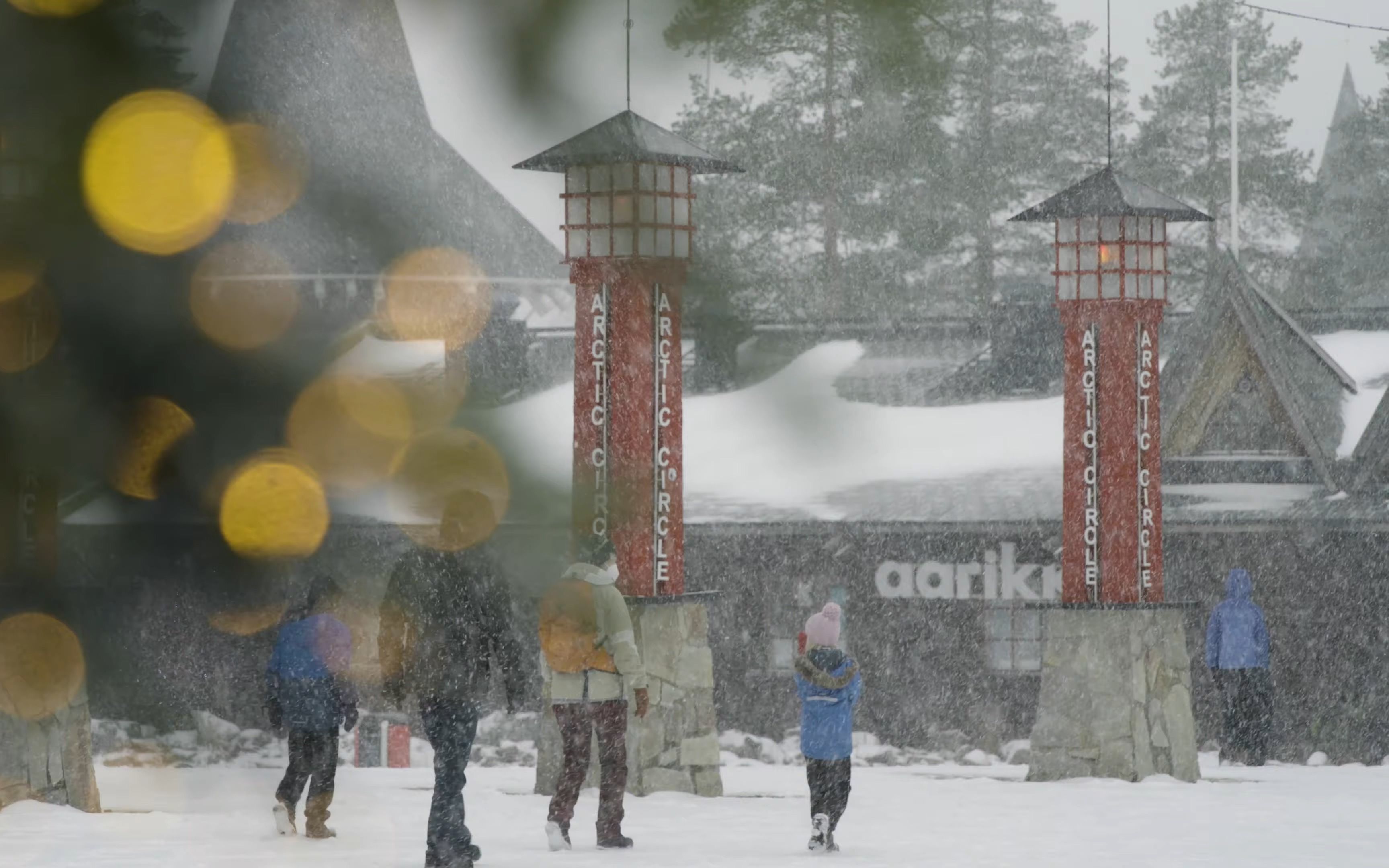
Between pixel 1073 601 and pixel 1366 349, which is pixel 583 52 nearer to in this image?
pixel 1073 601

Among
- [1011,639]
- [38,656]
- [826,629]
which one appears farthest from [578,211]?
[38,656]

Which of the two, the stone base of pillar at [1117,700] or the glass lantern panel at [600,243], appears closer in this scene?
the glass lantern panel at [600,243]

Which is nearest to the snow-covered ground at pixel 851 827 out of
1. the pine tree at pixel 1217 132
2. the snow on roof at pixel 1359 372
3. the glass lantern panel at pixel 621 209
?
the glass lantern panel at pixel 621 209

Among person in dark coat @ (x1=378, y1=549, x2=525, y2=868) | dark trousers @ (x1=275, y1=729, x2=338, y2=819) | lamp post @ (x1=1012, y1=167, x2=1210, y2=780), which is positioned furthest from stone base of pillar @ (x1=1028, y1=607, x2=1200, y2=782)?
person in dark coat @ (x1=378, y1=549, x2=525, y2=868)

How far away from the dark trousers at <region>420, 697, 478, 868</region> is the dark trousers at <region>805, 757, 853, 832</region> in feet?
8.27

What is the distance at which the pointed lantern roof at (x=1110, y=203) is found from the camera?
15523 mm

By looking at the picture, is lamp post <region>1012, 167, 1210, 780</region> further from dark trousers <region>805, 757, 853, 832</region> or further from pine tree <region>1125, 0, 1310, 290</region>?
pine tree <region>1125, 0, 1310, 290</region>

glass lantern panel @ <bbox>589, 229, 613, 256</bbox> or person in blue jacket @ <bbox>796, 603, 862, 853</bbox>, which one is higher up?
glass lantern panel @ <bbox>589, 229, 613, 256</bbox>

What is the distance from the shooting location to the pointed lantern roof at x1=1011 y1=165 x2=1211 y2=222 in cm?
1552

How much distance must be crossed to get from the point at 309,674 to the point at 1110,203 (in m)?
8.20

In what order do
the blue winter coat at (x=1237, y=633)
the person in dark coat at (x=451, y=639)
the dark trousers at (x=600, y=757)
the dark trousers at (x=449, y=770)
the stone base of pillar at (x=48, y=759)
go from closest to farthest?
the stone base of pillar at (x=48, y=759)
the person in dark coat at (x=451, y=639)
the dark trousers at (x=449, y=770)
the dark trousers at (x=600, y=757)
the blue winter coat at (x=1237, y=633)

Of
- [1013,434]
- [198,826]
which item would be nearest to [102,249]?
[198,826]

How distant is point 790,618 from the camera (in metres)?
22.0

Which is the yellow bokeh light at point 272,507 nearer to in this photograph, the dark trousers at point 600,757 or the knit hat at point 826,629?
the dark trousers at point 600,757
